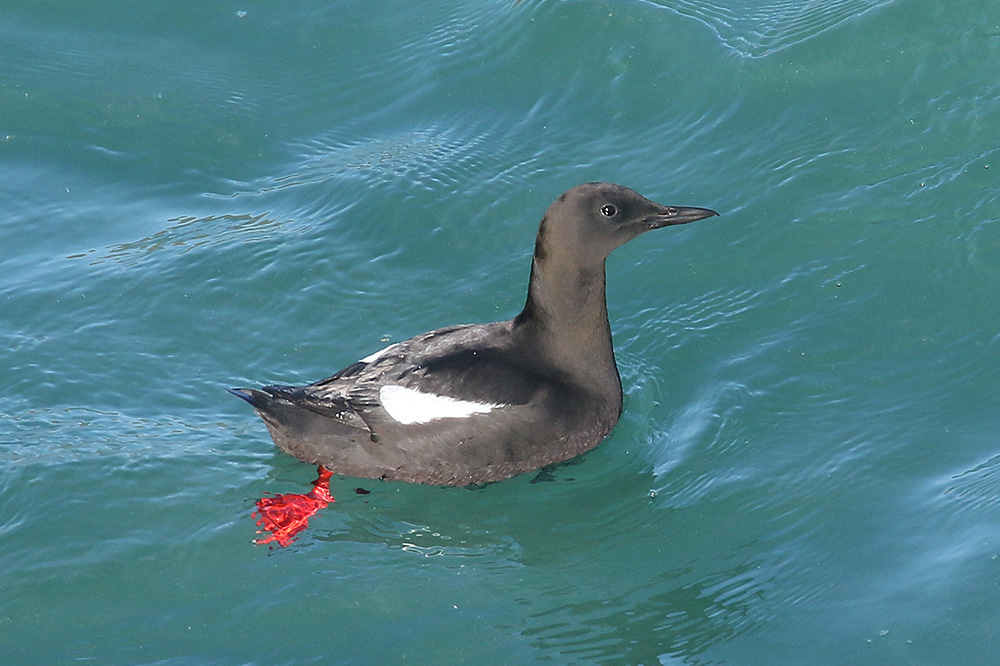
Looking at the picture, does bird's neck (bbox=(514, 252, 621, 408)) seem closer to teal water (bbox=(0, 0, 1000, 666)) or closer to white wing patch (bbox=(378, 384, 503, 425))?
teal water (bbox=(0, 0, 1000, 666))

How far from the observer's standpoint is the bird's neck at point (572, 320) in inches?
239

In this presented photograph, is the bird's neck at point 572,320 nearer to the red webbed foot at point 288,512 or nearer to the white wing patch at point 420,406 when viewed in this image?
the white wing patch at point 420,406

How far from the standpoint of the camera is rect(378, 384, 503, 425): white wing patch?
19.1 feet

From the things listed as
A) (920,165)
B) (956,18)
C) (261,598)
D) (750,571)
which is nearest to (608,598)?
(750,571)

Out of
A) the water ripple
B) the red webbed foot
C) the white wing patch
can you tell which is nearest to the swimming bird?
the white wing patch

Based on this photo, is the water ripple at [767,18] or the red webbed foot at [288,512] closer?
the red webbed foot at [288,512]

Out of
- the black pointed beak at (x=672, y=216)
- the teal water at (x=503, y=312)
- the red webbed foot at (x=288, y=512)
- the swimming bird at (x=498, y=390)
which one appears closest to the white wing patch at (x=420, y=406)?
the swimming bird at (x=498, y=390)

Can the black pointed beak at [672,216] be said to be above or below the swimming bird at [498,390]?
above

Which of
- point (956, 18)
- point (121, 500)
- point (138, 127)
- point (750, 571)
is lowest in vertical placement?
point (750, 571)

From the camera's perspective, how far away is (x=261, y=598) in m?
5.12

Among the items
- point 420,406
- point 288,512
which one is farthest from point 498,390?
point 288,512

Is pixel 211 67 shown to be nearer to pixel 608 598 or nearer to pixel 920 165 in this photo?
pixel 920 165

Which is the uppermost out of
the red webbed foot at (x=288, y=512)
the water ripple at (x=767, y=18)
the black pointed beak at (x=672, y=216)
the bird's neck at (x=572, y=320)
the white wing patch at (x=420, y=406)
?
the water ripple at (x=767, y=18)

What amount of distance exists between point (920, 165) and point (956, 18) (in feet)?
4.63
